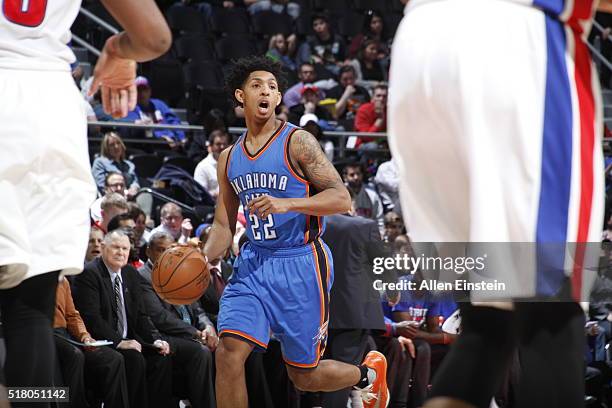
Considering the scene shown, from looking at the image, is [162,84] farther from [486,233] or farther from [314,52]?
[486,233]

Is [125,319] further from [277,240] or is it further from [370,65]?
[370,65]

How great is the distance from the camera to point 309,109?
12.6 metres

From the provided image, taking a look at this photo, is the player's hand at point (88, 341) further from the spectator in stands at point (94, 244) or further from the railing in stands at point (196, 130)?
the railing in stands at point (196, 130)

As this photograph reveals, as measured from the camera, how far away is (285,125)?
18.6 feet

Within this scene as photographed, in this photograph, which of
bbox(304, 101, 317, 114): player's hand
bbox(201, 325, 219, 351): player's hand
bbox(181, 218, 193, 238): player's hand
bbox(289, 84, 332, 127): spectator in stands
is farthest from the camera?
bbox(304, 101, 317, 114): player's hand

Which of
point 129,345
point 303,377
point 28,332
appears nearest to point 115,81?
point 28,332

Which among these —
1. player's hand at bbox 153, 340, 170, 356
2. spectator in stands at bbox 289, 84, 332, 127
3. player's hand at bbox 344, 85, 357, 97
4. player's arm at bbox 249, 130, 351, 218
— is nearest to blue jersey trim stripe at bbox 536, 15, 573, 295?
player's arm at bbox 249, 130, 351, 218

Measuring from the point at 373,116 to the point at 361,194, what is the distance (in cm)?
218

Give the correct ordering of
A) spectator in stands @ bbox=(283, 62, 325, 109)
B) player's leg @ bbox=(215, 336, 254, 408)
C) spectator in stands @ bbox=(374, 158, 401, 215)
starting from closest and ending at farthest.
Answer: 1. player's leg @ bbox=(215, 336, 254, 408)
2. spectator in stands @ bbox=(374, 158, 401, 215)
3. spectator in stands @ bbox=(283, 62, 325, 109)

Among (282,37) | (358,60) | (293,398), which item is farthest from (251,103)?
(358,60)

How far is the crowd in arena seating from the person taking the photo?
6684 millimetres

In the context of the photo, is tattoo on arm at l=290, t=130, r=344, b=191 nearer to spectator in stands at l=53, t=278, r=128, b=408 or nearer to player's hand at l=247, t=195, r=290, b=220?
player's hand at l=247, t=195, r=290, b=220

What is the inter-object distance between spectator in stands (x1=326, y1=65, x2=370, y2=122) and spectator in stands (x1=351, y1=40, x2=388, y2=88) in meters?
0.94

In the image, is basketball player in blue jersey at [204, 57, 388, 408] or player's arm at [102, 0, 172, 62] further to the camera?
basketball player in blue jersey at [204, 57, 388, 408]
